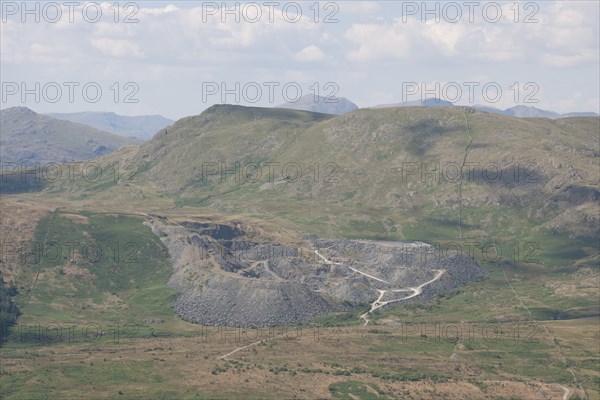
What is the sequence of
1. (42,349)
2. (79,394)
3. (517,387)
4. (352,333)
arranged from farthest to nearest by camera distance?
(352,333) → (42,349) → (517,387) → (79,394)

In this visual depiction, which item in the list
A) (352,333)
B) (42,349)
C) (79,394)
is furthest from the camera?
(352,333)

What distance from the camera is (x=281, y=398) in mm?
138750

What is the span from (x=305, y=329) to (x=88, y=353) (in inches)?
2259

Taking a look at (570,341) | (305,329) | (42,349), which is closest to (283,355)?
(305,329)

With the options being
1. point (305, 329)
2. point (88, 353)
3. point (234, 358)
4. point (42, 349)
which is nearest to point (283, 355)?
point (234, 358)

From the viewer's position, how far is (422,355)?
175m

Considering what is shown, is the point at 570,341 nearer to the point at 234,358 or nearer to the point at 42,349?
the point at 234,358

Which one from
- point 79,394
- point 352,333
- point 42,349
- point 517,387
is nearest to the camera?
point 79,394

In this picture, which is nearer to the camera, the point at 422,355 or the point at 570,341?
the point at 422,355

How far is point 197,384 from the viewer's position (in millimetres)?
143875

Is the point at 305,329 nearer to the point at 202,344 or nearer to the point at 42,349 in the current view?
the point at 202,344

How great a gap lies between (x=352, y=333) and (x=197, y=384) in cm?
5624

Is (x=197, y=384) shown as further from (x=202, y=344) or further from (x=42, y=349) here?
(x=42, y=349)

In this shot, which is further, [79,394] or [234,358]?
[234,358]
